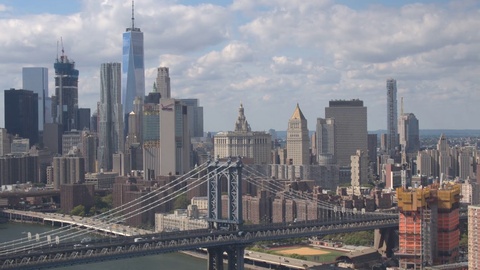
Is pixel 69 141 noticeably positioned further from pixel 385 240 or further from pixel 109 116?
pixel 385 240

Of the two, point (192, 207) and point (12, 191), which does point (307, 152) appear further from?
point (192, 207)

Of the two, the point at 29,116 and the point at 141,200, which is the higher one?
the point at 29,116

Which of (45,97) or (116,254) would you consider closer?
(116,254)

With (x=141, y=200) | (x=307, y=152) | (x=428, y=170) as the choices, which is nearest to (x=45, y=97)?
(x=307, y=152)

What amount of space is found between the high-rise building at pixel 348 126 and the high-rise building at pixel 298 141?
14513mm

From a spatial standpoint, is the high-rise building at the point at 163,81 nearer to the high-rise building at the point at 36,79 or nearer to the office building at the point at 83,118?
the office building at the point at 83,118

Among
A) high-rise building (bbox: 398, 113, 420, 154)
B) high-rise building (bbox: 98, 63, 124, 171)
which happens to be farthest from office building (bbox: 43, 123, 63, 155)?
high-rise building (bbox: 398, 113, 420, 154)

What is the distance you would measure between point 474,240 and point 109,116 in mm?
93290

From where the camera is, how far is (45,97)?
5925 inches

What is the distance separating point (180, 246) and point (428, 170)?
5537cm

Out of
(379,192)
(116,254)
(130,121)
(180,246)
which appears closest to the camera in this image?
(116,254)

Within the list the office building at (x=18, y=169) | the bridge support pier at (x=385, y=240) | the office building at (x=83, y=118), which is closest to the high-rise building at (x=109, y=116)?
the office building at (x=18, y=169)

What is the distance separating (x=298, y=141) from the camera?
293 ft

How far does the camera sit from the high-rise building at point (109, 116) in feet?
346
